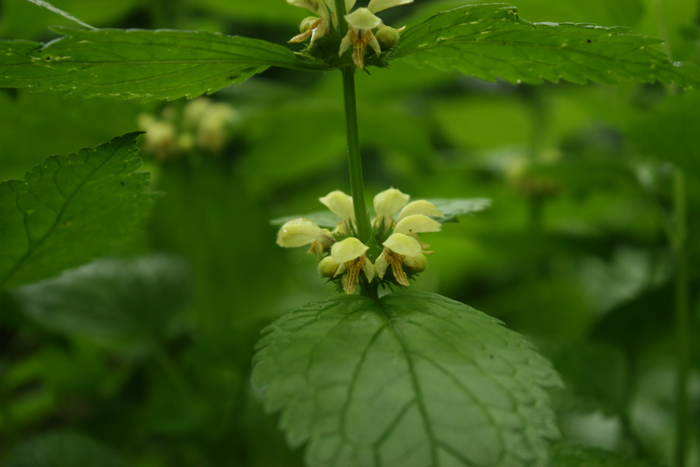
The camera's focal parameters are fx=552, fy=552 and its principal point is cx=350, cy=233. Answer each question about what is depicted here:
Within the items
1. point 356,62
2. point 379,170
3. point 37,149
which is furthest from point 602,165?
point 379,170

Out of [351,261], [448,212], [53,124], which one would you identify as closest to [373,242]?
[351,261]

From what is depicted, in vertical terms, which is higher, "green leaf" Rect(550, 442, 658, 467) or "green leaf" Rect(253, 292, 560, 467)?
"green leaf" Rect(253, 292, 560, 467)

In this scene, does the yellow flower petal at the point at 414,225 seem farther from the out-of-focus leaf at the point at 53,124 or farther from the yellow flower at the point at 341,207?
the out-of-focus leaf at the point at 53,124

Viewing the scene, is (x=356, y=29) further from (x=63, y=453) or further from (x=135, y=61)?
(x=63, y=453)

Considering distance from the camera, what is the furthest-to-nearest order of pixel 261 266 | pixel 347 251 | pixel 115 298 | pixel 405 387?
pixel 261 266 < pixel 115 298 < pixel 347 251 < pixel 405 387

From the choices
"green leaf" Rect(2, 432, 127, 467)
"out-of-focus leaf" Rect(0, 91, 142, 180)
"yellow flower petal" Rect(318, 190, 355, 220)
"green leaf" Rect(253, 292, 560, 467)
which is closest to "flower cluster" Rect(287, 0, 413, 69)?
"yellow flower petal" Rect(318, 190, 355, 220)

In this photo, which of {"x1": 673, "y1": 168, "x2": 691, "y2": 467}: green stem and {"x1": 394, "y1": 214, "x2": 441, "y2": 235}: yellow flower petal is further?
{"x1": 673, "y1": 168, "x2": 691, "y2": 467}: green stem

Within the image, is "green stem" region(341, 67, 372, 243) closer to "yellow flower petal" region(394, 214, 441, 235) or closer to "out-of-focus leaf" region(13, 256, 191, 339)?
"yellow flower petal" region(394, 214, 441, 235)
